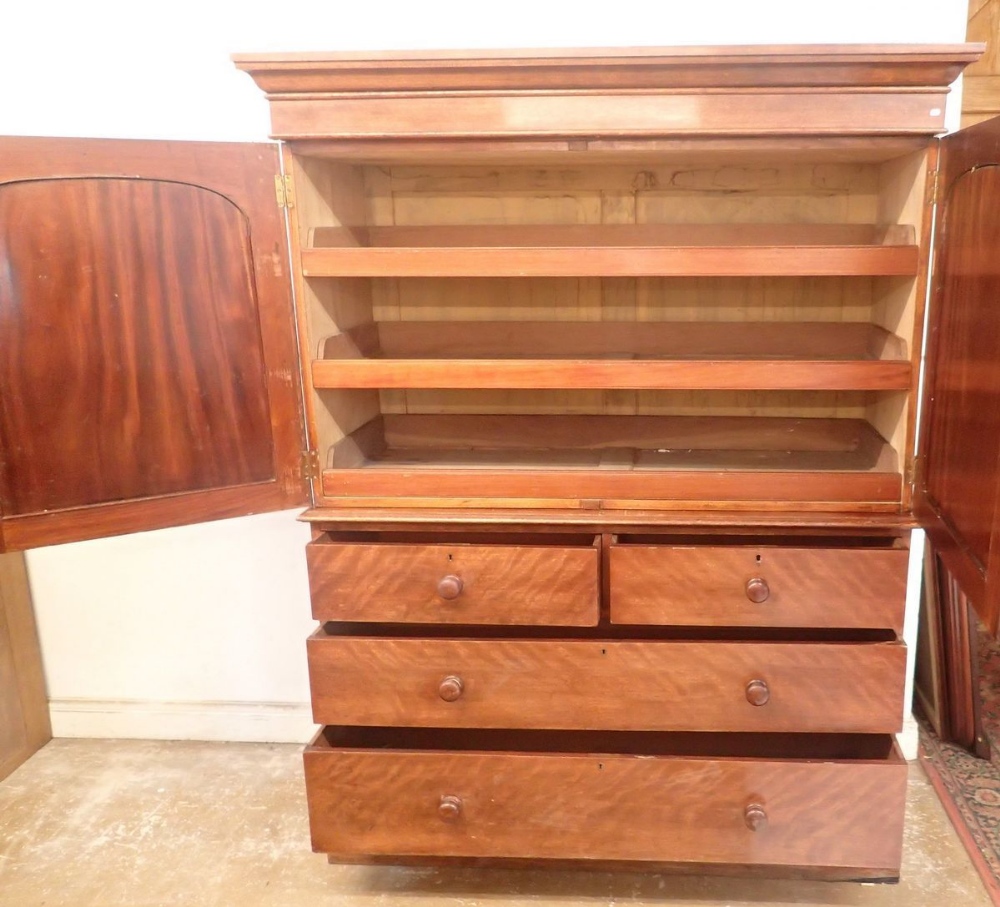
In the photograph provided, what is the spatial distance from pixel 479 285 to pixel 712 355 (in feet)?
1.72

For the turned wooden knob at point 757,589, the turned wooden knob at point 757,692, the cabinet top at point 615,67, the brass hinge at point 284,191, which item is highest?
the cabinet top at point 615,67

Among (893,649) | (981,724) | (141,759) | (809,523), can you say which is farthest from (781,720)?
(141,759)

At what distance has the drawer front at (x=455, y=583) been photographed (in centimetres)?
153

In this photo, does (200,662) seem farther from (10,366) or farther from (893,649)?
(893,649)

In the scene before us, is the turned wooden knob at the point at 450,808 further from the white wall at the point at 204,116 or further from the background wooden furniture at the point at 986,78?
the background wooden furniture at the point at 986,78

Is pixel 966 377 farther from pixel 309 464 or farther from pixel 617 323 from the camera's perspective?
pixel 309 464

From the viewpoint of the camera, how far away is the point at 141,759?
2236mm

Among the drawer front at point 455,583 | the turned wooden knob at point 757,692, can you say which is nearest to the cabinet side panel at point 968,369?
the turned wooden knob at point 757,692

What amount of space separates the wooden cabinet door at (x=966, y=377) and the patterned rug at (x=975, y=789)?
0.84m

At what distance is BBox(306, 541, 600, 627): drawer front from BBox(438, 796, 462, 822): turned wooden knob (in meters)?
0.34

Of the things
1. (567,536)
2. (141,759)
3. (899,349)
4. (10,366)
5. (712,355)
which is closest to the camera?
(10,366)

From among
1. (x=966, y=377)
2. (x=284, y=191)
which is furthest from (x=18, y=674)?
(x=966, y=377)

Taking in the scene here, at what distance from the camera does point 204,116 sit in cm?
192

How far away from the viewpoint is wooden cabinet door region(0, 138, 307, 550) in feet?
4.41
